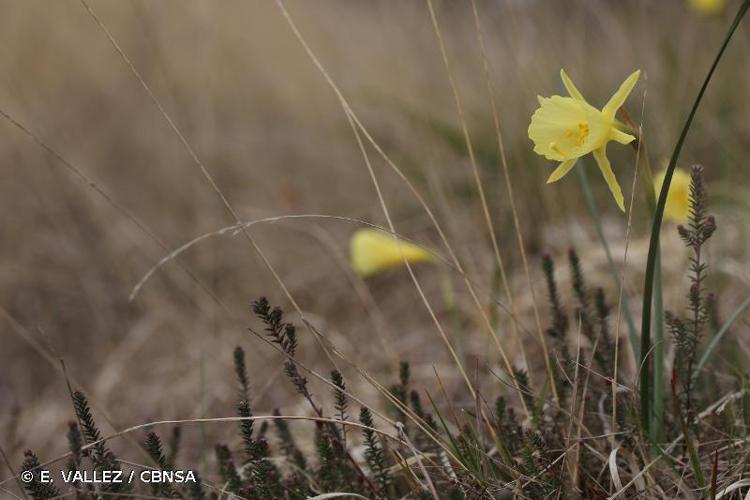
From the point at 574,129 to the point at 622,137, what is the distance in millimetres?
86

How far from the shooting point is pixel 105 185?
4.19 metres

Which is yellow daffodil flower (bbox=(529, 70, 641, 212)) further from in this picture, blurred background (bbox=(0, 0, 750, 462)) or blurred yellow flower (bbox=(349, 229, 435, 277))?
blurred yellow flower (bbox=(349, 229, 435, 277))

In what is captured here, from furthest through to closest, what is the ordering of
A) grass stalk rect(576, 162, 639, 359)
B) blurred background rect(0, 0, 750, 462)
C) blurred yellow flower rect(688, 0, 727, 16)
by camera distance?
blurred yellow flower rect(688, 0, 727, 16), blurred background rect(0, 0, 750, 462), grass stalk rect(576, 162, 639, 359)

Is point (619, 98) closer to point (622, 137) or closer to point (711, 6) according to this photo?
point (622, 137)

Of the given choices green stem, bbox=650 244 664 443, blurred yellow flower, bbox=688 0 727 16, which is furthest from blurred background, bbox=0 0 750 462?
green stem, bbox=650 244 664 443

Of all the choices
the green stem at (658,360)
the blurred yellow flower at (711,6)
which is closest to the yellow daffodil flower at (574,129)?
the green stem at (658,360)

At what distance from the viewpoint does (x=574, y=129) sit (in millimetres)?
1232

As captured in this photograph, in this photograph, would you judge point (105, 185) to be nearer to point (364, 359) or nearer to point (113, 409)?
point (113, 409)

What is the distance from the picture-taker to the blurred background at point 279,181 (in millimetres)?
2863

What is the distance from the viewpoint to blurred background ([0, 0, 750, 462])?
113 inches

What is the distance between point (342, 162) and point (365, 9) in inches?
86.8

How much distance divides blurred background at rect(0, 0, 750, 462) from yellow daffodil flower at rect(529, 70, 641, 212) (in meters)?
0.89

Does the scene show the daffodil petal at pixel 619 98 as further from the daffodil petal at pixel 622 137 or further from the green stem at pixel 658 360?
the green stem at pixel 658 360

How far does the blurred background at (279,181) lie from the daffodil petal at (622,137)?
939mm
